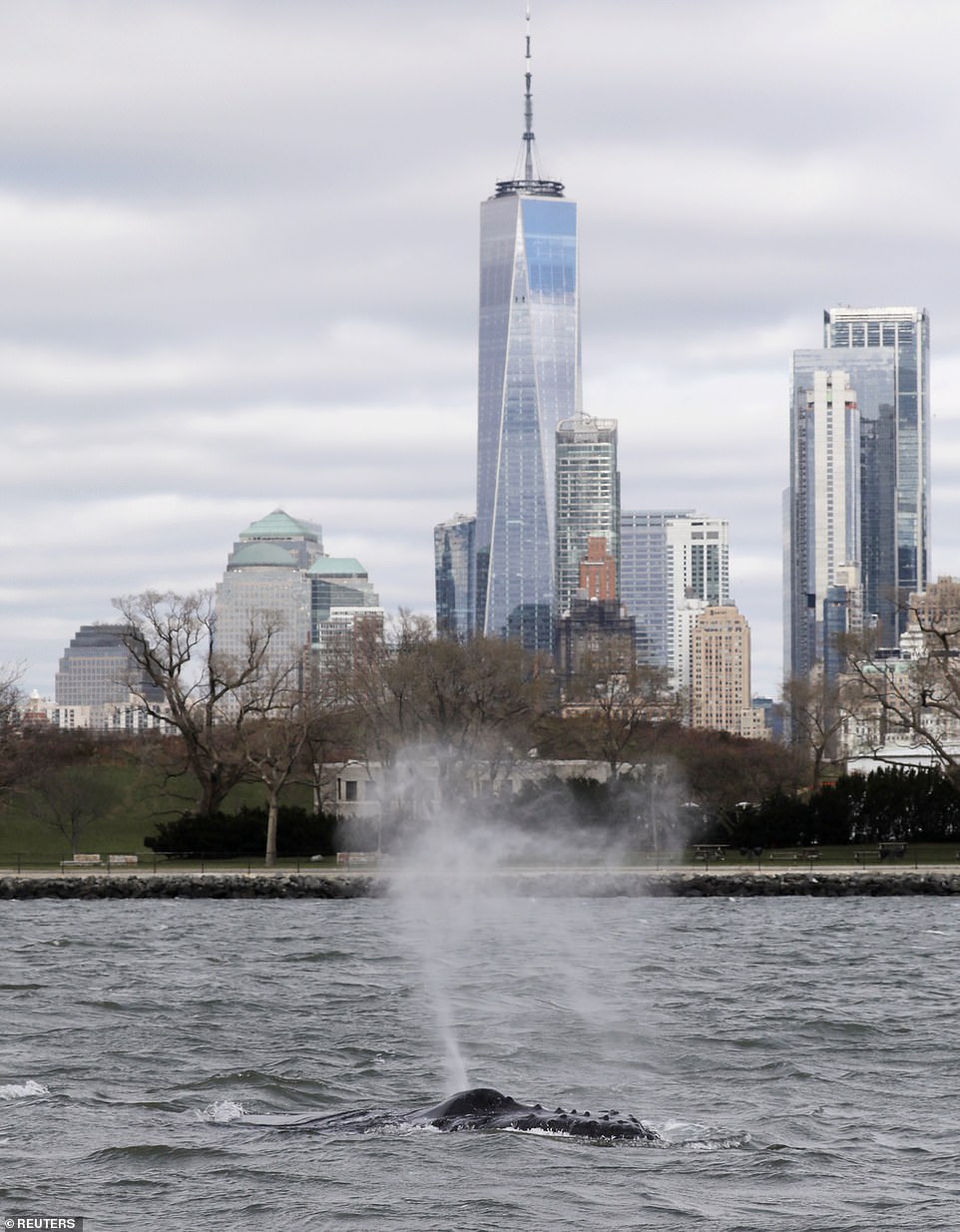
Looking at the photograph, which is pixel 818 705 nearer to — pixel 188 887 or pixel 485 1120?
pixel 188 887

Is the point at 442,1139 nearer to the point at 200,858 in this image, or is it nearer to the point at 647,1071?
the point at 647,1071

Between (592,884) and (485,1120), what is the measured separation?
44909 mm

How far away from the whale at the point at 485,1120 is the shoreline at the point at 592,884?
44.0 m

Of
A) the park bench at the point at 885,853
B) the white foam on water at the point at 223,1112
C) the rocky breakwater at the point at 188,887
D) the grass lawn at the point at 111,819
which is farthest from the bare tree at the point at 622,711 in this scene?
the white foam on water at the point at 223,1112

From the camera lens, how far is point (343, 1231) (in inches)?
719

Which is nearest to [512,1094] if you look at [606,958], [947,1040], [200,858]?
[947,1040]

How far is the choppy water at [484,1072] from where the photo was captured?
1923 cm

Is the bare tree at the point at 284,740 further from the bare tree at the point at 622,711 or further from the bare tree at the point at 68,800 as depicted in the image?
the bare tree at the point at 622,711

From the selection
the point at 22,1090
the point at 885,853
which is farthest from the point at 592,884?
the point at 22,1090

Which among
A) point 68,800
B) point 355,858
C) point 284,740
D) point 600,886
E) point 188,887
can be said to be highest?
point 284,740

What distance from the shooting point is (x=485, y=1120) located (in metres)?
22.3

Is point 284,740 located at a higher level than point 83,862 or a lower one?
higher

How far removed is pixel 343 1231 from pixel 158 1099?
7.47 meters

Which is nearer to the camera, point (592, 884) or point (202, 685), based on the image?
point (592, 884)
